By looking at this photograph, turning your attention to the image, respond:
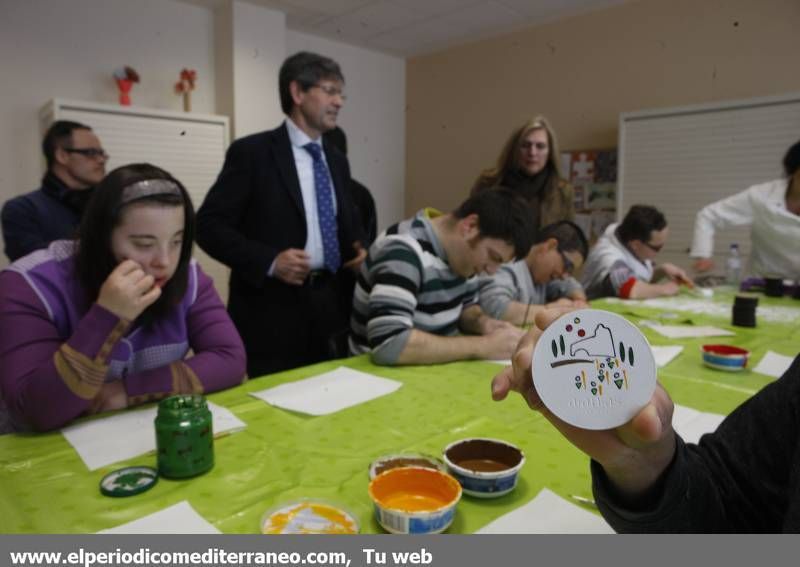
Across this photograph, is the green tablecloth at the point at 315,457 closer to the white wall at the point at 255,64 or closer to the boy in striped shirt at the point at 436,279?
the boy in striped shirt at the point at 436,279

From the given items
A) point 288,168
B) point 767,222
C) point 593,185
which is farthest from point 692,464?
point 593,185

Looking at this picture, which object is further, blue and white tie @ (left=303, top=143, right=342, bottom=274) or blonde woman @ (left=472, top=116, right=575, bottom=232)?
blonde woman @ (left=472, top=116, right=575, bottom=232)

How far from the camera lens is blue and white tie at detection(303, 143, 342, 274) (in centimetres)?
219

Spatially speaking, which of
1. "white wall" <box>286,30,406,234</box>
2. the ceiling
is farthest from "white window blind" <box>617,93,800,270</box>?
"white wall" <box>286,30,406,234</box>

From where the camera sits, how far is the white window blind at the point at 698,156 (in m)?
3.22

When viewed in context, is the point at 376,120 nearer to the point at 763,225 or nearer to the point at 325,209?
the point at 325,209

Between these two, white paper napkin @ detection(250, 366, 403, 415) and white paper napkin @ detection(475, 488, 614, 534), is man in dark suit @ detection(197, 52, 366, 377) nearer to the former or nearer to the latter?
white paper napkin @ detection(250, 366, 403, 415)

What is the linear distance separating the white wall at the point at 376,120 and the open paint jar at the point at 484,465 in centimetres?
415

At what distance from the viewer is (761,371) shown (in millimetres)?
1450

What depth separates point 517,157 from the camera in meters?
2.64

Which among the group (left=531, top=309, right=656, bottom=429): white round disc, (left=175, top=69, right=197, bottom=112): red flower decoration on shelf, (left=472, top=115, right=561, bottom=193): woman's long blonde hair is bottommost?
(left=531, top=309, right=656, bottom=429): white round disc

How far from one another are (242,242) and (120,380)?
955mm

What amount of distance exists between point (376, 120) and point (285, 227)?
123 inches
